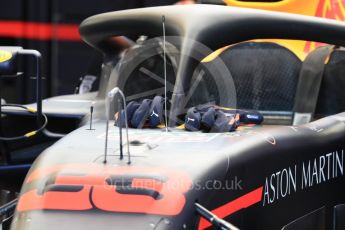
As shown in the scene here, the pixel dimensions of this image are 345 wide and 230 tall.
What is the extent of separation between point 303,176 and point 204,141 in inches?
21.5

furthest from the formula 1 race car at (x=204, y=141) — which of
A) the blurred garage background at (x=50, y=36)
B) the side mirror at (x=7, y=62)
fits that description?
the blurred garage background at (x=50, y=36)

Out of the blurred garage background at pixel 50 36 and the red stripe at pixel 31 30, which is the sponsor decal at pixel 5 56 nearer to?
the blurred garage background at pixel 50 36

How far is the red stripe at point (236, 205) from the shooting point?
2529 mm

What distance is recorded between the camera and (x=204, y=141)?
281 cm

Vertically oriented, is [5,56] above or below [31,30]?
above

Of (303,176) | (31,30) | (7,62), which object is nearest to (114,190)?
(303,176)

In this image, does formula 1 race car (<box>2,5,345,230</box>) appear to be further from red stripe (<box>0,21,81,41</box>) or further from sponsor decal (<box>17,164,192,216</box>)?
red stripe (<box>0,21,81,41</box>)

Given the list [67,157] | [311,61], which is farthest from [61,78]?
[67,157]

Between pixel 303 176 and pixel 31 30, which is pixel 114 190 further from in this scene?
pixel 31 30

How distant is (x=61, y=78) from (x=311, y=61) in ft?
17.0

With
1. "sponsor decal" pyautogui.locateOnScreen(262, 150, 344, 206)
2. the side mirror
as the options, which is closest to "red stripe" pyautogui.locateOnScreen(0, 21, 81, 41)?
the side mirror

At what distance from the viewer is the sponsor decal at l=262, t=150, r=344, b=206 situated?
2.88m

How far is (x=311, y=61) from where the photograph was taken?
377 cm

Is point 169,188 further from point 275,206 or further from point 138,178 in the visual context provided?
point 275,206
